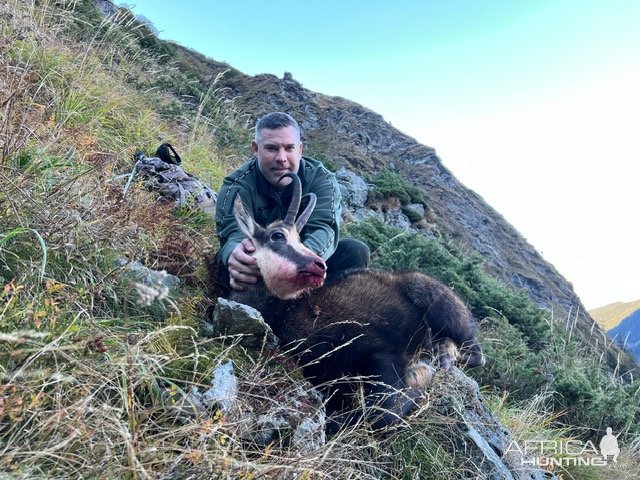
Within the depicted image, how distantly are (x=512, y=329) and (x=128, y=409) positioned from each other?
656cm

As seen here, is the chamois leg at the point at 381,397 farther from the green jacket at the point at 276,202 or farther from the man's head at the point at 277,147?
the man's head at the point at 277,147

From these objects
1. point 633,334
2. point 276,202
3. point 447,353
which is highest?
point 276,202

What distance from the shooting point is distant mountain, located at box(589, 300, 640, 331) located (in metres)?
18.5

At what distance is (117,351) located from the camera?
2201 millimetres

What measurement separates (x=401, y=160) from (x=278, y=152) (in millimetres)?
17499

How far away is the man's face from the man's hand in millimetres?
967

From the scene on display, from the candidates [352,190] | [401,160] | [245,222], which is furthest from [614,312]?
[245,222]

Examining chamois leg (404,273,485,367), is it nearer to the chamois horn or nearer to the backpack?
the chamois horn

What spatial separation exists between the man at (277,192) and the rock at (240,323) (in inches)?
35.9

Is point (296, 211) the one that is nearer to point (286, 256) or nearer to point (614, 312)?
point (286, 256)

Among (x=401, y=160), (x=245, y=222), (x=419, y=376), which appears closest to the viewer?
(x=419, y=376)

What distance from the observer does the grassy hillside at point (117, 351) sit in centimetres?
181

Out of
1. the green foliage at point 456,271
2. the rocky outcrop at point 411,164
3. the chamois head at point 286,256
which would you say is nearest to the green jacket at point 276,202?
the chamois head at point 286,256

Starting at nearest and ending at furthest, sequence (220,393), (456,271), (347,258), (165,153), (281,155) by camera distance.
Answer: (220,393) → (281,155) → (347,258) → (165,153) → (456,271)
